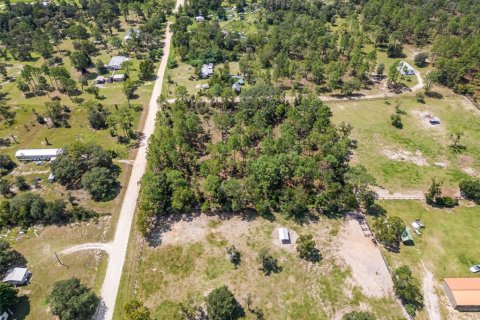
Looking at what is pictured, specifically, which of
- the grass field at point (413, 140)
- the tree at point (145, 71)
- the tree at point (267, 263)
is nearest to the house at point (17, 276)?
the tree at point (267, 263)

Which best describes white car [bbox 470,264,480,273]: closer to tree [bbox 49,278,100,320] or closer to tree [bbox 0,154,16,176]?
tree [bbox 49,278,100,320]

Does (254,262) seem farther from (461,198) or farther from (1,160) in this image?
(1,160)

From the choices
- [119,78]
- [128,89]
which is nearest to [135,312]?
[128,89]

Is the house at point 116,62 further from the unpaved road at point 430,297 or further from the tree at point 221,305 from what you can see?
the unpaved road at point 430,297

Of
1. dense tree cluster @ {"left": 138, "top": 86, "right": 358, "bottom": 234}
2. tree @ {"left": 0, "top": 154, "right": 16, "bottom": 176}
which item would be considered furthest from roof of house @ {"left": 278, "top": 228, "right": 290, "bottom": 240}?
tree @ {"left": 0, "top": 154, "right": 16, "bottom": 176}

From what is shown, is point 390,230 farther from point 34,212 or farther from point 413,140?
point 34,212
